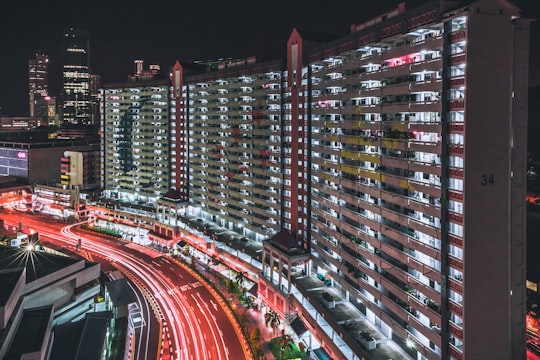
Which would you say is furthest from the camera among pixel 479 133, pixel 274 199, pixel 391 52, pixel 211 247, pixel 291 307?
pixel 211 247

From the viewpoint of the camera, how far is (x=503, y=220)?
42.9 metres

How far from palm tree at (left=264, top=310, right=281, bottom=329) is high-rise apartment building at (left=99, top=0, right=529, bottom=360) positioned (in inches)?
56.7

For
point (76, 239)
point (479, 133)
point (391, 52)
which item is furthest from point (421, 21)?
point (76, 239)

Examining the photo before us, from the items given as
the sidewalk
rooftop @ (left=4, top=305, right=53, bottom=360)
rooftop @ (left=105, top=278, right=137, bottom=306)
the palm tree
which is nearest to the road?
the sidewalk

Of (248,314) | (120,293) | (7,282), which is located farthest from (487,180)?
(7,282)

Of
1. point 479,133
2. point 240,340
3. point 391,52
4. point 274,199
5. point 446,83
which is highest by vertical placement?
point 391,52

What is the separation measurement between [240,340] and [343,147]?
32245mm

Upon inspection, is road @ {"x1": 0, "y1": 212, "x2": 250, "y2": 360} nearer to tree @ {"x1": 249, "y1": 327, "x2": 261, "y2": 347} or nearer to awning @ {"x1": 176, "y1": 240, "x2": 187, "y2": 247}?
tree @ {"x1": 249, "y1": 327, "x2": 261, "y2": 347}

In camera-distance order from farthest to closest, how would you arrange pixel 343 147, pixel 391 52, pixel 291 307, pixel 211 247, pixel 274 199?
pixel 211 247, pixel 274 199, pixel 291 307, pixel 343 147, pixel 391 52

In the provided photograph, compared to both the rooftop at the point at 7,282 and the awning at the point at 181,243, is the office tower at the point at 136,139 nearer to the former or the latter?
the awning at the point at 181,243

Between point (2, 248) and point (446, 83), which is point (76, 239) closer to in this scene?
point (2, 248)

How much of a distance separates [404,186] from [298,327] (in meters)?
27.6

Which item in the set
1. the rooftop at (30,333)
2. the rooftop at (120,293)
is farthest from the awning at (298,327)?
the rooftop at (30,333)

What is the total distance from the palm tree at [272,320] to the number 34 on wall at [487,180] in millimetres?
39132
